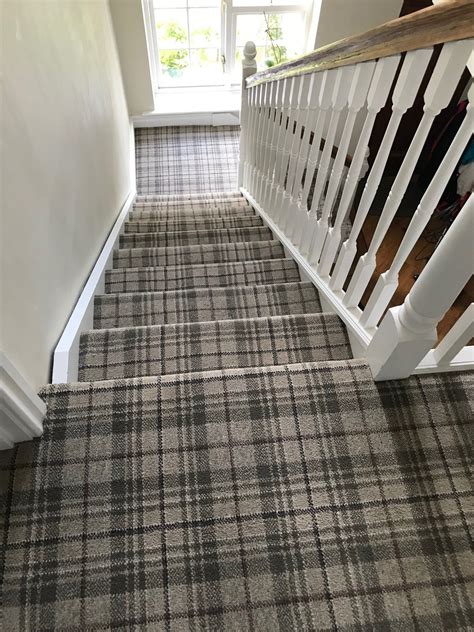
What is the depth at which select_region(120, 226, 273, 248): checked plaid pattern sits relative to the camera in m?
2.31

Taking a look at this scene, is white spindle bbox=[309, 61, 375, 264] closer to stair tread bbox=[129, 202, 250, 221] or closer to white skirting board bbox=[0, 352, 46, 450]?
white skirting board bbox=[0, 352, 46, 450]

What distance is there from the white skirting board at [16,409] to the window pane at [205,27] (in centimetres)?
404

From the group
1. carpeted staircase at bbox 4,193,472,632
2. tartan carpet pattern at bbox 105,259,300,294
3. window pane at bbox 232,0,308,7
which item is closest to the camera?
carpeted staircase at bbox 4,193,472,632

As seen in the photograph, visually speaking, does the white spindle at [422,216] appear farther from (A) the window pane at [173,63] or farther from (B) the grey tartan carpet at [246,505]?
(A) the window pane at [173,63]

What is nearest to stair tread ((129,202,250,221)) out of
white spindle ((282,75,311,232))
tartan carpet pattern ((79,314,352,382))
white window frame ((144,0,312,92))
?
white spindle ((282,75,311,232))

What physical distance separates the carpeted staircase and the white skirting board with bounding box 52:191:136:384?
137 millimetres

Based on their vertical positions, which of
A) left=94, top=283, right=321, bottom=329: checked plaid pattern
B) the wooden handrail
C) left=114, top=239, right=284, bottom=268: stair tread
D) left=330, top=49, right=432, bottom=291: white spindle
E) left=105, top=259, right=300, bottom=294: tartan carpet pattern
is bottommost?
left=114, top=239, right=284, bottom=268: stair tread

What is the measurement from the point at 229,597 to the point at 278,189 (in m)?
1.78

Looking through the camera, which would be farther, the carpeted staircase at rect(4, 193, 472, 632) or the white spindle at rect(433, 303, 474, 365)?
the white spindle at rect(433, 303, 474, 365)

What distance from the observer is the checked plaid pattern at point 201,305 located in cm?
→ 153

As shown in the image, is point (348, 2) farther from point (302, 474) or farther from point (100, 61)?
point (302, 474)

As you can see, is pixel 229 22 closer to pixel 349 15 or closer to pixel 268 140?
pixel 349 15

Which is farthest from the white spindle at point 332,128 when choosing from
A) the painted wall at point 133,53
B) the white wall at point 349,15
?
the painted wall at point 133,53

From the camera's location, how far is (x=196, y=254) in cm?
200
